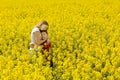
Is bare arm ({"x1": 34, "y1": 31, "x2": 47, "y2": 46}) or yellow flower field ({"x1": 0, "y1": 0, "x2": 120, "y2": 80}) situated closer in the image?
yellow flower field ({"x1": 0, "y1": 0, "x2": 120, "y2": 80})

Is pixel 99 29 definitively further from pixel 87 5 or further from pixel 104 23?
pixel 87 5

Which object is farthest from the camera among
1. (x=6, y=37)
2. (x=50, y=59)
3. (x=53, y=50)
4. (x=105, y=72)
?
(x=6, y=37)

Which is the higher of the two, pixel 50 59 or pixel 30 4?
pixel 30 4

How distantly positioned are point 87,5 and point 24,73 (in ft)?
31.6

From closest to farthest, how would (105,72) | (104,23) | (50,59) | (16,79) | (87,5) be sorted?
(16,79) < (105,72) < (50,59) < (104,23) < (87,5)

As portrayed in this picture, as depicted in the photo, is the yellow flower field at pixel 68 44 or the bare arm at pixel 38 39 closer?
the yellow flower field at pixel 68 44

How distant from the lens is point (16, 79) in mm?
6770

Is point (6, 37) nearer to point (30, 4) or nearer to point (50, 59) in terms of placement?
point (50, 59)

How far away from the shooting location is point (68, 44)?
978 cm

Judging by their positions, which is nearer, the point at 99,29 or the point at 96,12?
the point at 99,29

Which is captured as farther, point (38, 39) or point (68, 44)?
point (68, 44)

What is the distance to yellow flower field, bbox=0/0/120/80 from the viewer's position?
23.4ft

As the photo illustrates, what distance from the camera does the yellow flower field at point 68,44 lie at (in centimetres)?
713

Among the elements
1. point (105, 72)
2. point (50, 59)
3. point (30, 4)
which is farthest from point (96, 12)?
point (105, 72)
